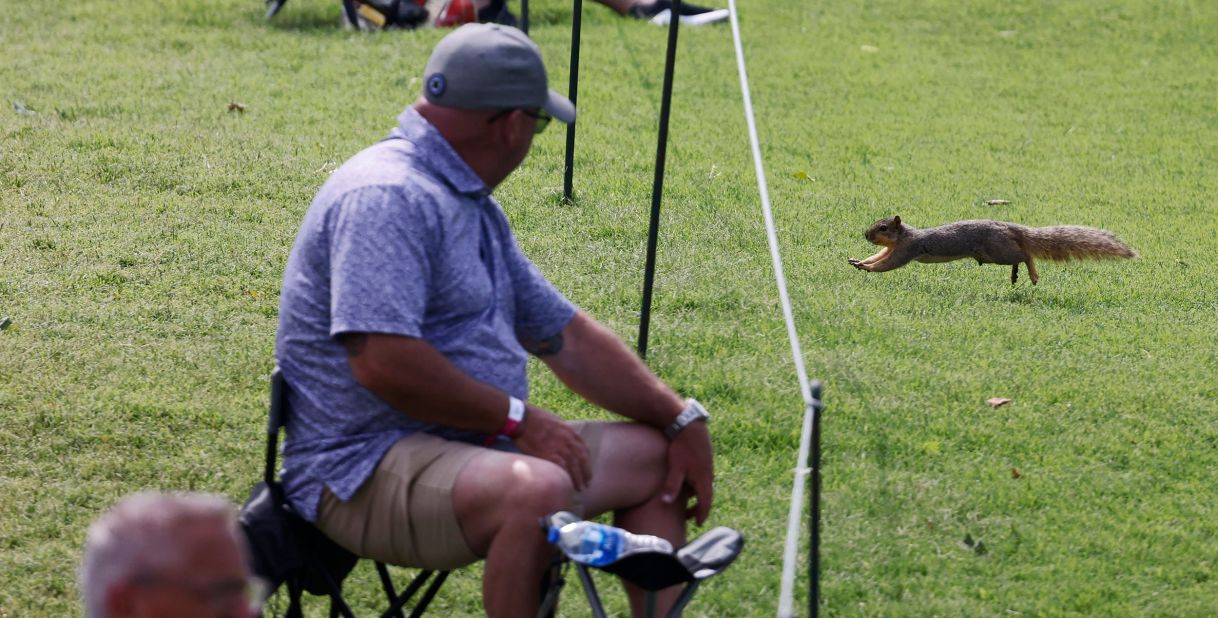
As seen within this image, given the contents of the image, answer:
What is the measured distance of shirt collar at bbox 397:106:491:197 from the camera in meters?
2.57

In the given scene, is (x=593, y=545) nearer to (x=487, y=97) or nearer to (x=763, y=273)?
(x=487, y=97)

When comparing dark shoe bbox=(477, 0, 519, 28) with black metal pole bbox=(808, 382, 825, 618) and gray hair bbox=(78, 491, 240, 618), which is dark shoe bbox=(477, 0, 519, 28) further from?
gray hair bbox=(78, 491, 240, 618)

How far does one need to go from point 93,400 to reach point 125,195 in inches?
81.6

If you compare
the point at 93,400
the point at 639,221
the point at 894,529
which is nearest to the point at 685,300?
the point at 639,221

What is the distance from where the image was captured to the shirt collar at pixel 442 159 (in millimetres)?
2572

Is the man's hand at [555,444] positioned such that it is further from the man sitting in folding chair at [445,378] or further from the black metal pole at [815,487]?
the black metal pole at [815,487]

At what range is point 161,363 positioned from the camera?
14.0 feet

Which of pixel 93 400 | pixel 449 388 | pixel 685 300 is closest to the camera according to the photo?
pixel 449 388

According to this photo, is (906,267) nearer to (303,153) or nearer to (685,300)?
(685,300)

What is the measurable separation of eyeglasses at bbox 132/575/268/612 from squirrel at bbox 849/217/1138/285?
4.25m

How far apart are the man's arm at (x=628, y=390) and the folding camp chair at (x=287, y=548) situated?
47 cm

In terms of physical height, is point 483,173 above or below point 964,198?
above

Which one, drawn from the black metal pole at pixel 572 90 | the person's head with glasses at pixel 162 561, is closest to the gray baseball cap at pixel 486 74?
the person's head with glasses at pixel 162 561

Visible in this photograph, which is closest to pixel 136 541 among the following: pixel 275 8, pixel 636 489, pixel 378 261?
pixel 378 261
